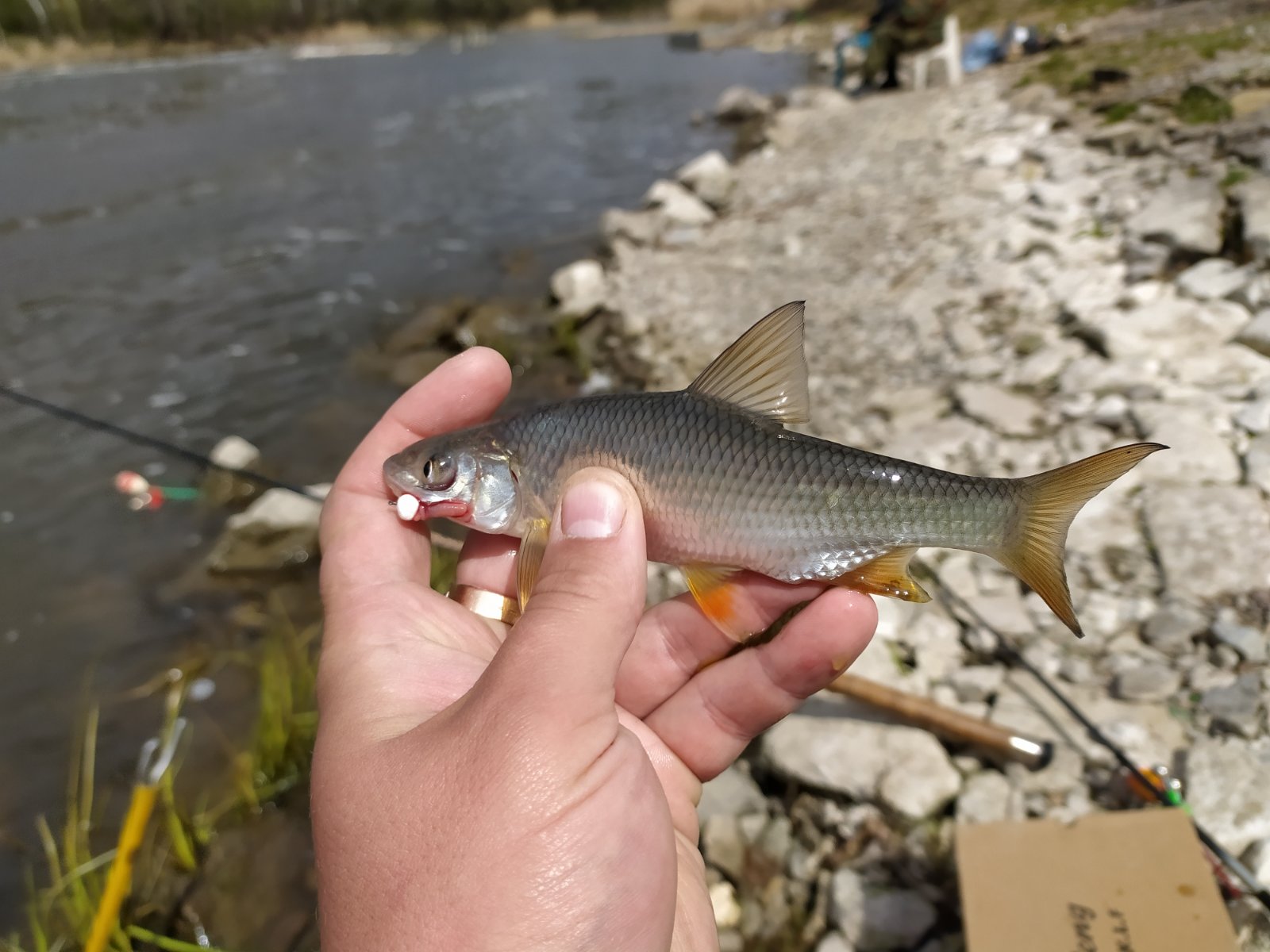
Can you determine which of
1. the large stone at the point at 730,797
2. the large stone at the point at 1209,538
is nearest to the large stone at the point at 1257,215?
the large stone at the point at 1209,538

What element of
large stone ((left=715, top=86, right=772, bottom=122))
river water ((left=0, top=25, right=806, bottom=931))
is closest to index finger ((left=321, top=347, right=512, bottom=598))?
river water ((left=0, top=25, right=806, bottom=931))

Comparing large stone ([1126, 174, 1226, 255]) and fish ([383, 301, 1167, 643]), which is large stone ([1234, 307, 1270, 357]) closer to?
large stone ([1126, 174, 1226, 255])

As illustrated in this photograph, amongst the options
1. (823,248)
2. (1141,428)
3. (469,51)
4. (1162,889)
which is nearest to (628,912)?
(1162,889)

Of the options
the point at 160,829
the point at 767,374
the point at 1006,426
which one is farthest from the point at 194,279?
the point at 767,374

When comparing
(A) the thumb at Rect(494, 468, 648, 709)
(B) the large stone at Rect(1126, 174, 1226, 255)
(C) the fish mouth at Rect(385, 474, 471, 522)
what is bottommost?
(B) the large stone at Rect(1126, 174, 1226, 255)

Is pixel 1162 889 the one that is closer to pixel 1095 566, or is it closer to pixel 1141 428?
pixel 1095 566

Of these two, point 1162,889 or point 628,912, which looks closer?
point 628,912
